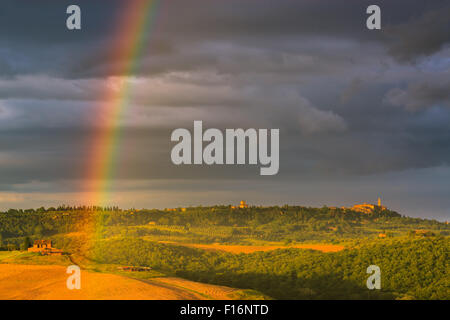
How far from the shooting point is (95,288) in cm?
7444

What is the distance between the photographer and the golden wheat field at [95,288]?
71312 mm

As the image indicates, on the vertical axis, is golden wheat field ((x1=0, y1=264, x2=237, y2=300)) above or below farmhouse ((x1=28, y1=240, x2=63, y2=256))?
below

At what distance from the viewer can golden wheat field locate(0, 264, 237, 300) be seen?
234 feet

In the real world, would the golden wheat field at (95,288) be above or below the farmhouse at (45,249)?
below

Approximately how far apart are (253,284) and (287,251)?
40.8 m

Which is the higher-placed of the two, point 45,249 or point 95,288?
point 45,249

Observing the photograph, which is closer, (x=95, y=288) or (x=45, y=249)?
(x=95, y=288)

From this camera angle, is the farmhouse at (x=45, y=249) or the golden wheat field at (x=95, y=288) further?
the farmhouse at (x=45, y=249)

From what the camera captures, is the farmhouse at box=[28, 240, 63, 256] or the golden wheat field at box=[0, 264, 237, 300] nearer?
the golden wheat field at box=[0, 264, 237, 300]
